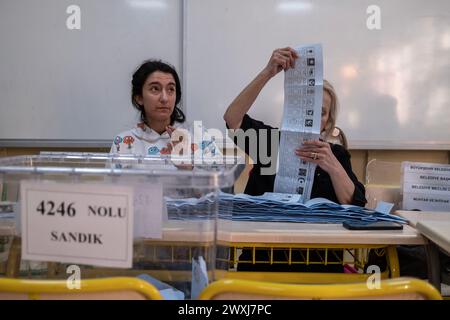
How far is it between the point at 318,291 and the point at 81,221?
1.11ft

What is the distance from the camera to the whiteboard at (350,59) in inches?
88.3

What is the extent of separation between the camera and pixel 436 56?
7.51 ft

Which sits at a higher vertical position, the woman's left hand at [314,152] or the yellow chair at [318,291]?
the woman's left hand at [314,152]

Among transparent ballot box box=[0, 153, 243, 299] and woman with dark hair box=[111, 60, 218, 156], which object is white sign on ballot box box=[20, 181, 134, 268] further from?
woman with dark hair box=[111, 60, 218, 156]

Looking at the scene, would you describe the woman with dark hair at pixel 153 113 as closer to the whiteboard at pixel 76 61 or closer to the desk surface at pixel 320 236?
the whiteboard at pixel 76 61

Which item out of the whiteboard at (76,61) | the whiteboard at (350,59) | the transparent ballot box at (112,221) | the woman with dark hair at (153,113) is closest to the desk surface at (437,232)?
the transparent ballot box at (112,221)

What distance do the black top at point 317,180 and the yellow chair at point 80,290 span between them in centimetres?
99

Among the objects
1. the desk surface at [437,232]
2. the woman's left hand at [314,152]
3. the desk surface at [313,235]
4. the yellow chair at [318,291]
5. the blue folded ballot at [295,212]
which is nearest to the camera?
the yellow chair at [318,291]

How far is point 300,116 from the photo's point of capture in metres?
1.23

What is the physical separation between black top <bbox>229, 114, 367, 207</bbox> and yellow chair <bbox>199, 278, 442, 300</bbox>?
34.4 inches

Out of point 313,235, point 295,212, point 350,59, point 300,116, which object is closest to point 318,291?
point 313,235

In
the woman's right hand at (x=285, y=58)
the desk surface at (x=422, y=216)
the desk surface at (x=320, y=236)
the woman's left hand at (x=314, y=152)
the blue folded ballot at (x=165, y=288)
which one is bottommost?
the blue folded ballot at (x=165, y=288)

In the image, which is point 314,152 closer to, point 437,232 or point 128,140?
point 437,232

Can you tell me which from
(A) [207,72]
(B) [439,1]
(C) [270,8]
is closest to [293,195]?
(A) [207,72]
